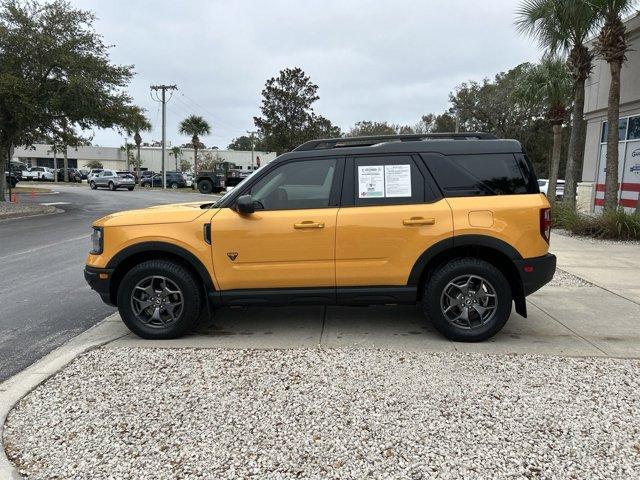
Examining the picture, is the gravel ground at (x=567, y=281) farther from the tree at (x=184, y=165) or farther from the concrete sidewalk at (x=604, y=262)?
the tree at (x=184, y=165)

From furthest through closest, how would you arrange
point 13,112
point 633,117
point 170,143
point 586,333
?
point 170,143 < point 13,112 < point 633,117 < point 586,333

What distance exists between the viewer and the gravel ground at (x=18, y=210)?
1755 cm

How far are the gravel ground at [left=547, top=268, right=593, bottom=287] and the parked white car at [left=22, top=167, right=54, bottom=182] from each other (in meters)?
56.3

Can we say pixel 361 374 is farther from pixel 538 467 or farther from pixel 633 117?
pixel 633 117

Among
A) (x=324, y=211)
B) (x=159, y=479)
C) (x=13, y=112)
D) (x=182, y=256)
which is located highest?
(x=13, y=112)

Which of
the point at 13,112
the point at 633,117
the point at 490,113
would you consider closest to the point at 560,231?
the point at 633,117

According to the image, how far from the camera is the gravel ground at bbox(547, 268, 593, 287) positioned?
7.00 metres

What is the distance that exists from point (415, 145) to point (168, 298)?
9.04ft

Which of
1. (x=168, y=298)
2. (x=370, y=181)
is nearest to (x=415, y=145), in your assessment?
(x=370, y=181)

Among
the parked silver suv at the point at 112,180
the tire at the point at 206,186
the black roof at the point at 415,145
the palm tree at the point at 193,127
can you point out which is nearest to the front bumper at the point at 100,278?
the black roof at the point at 415,145

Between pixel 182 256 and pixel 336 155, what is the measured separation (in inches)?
67.9

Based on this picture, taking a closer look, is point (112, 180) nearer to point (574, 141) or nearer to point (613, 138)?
point (574, 141)

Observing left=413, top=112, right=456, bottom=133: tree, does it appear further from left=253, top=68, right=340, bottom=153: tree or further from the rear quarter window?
the rear quarter window

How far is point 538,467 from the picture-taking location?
2.72 metres
